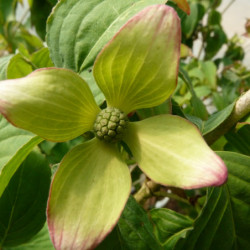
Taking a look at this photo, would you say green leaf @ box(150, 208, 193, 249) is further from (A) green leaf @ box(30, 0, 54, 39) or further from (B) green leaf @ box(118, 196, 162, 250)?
(A) green leaf @ box(30, 0, 54, 39)


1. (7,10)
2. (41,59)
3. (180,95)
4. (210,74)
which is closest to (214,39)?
(210,74)

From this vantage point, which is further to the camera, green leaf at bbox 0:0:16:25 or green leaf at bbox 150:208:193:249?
green leaf at bbox 0:0:16:25

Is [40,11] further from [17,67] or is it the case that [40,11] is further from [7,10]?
[7,10]

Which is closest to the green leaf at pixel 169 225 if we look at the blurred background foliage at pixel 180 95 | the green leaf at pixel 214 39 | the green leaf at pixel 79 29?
the blurred background foliage at pixel 180 95

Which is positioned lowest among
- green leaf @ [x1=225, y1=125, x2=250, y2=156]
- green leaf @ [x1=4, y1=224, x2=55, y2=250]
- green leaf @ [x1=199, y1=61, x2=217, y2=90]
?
green leaf @ [x1=199, y1=61, x2=217, y2=90]

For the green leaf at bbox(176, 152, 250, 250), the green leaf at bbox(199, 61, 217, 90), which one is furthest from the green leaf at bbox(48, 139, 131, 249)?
the green leaf at bbox(199, 61, 217, 90)

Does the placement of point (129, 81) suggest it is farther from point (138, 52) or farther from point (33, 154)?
point (33, 154)

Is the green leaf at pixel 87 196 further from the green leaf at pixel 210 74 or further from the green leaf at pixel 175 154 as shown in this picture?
the green leaf at pixel 210 74
